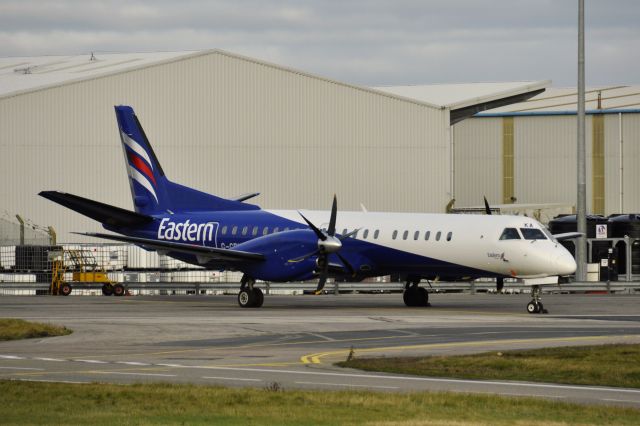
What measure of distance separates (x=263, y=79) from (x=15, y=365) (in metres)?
46.8

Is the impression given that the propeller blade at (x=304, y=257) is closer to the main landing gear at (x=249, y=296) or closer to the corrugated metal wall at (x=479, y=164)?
the main landing gear at (x=249, y=296)

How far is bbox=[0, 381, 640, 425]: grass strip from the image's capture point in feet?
47.0

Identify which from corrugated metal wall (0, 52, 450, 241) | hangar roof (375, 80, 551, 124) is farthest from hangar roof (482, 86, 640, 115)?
corrugated metal wall (0, 52, 450, 241)

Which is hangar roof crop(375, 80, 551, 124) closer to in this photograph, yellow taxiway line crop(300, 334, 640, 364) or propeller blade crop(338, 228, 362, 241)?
propeller blade crop(338, 228, 362, 241)

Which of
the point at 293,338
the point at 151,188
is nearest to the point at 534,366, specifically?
the point at 293,338

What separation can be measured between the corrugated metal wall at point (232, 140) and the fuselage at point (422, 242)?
23376mm

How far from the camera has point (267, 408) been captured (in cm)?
1516

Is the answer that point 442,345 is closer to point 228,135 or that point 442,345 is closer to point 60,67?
point 228,135

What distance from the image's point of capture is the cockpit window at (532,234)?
3462 cm

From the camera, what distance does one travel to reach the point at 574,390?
17.2m

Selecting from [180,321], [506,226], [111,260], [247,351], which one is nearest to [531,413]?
[247,351]

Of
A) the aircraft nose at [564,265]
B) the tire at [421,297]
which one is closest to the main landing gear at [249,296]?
the tire at [421,297]

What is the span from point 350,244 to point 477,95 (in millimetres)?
37700

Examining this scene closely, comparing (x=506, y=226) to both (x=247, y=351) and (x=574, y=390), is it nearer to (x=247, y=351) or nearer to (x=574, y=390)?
(x=247, y=351)
